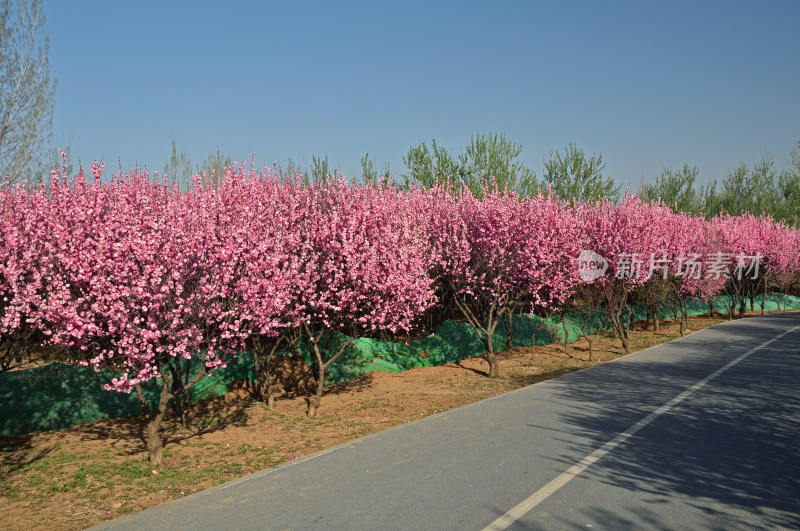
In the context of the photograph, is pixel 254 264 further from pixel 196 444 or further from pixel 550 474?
pixel 550 474

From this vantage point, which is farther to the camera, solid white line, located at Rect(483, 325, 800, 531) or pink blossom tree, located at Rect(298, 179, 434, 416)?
pink blossom tree, located at Rect(298, 179, 434, 416)

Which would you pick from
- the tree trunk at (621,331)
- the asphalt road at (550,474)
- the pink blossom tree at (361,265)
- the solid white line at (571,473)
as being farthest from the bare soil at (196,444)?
the tree trunk at (621,331)

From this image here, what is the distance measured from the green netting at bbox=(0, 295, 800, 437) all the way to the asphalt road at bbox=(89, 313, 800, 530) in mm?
4514

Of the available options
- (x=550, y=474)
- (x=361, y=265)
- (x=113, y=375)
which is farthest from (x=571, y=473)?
(x=113, y=375)

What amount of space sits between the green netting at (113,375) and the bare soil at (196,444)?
0.27m

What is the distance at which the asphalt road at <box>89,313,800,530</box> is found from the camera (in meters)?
6.08

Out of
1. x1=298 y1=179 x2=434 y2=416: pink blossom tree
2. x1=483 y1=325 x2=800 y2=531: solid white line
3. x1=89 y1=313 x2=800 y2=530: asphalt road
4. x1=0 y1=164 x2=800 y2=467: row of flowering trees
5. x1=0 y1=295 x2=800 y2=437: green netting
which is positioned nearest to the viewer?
x1=483 y1=325 x2=800 y2=531: solid white line

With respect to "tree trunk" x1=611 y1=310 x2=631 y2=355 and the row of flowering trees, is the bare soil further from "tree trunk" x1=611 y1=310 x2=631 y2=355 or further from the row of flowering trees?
"tree trunk" x1=611 y1=310 x2=631 y2=355

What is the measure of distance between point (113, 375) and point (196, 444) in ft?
8.41

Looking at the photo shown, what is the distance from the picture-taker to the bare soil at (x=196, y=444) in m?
7.89

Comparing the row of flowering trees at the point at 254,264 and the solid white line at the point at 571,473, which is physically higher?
the row of flowering trees at the point at 254,264

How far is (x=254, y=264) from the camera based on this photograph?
9.48 metres

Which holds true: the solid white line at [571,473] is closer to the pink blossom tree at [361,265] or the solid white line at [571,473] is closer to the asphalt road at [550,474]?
the asphalt road at [550,474]

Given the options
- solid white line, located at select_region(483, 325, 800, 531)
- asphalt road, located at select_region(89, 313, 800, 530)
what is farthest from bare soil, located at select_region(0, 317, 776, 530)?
solid white line, located at select_region(483, 325, 800, 531)
